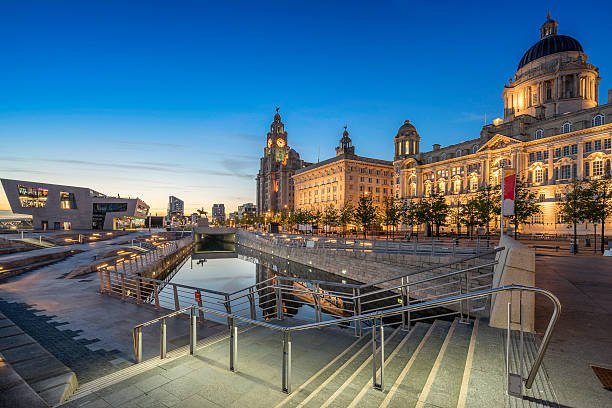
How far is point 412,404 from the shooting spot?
4.70 meters

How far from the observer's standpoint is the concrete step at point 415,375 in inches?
190

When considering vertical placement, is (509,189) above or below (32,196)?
below

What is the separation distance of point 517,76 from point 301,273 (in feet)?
316

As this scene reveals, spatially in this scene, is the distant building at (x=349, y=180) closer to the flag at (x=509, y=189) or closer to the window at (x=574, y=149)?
the window at (x=574, y=149)

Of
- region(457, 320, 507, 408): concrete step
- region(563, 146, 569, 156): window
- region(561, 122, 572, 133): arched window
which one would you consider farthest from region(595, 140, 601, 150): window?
region(457, 320, 507, 408): concrete step

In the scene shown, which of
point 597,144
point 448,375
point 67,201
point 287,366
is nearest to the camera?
point 448,375

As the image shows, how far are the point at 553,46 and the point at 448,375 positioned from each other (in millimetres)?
113741

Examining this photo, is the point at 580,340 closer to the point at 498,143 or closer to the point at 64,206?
the point at 498,143

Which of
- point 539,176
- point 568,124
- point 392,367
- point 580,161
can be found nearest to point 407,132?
point 539,176

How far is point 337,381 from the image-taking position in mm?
5680

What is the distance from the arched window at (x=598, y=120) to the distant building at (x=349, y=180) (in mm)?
60650

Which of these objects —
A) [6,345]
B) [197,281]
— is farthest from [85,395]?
[197,281]

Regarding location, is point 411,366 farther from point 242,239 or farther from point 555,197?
point 242,239

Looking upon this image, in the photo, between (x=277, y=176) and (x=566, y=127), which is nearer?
(x=566, y=127)
